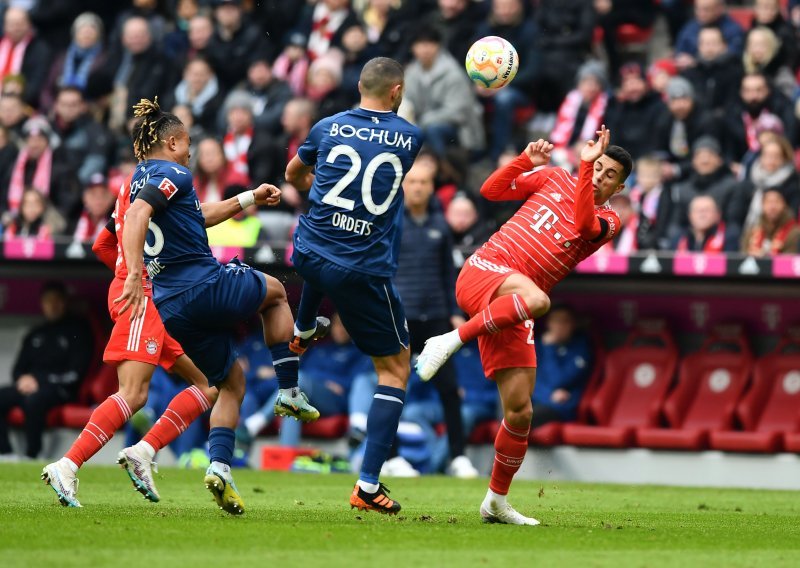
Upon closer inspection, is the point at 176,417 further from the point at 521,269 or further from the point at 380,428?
the point at 521,269

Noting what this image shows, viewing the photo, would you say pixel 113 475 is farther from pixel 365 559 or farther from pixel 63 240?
pixel 365 559

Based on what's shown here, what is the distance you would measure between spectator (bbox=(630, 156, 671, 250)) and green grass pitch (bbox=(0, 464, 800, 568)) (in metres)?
3.50

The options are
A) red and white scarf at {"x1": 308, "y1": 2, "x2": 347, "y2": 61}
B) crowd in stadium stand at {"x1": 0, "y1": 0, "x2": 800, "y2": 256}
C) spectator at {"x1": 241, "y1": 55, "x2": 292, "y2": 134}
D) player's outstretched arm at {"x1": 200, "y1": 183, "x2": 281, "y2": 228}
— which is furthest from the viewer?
red and white scarf at {"x1": 308, "y1": 2, "x2": 347, "y2": 61}

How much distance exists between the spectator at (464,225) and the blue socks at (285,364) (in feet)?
19.6

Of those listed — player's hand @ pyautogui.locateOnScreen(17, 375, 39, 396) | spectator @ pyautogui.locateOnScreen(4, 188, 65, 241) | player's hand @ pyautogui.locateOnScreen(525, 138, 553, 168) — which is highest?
player's hand @ pyautogui.locateOnScreen(525, 138, 553, 168)

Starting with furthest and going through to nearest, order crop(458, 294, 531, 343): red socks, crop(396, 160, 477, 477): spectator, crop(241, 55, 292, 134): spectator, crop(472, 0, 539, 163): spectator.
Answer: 1. crop(472, 0, 539, 163): spectator
2. crop(241, 55, 292, 134): spectator
3. crop(396, 160, 477, 477): spectator
4. crop(458, 294, 531, 343): red socks

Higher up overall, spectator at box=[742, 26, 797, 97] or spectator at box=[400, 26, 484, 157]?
spectator at box=[742, 26, 797, 97]

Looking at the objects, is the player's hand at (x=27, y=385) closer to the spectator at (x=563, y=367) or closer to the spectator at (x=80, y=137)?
the spectator at (x=80, y=137)

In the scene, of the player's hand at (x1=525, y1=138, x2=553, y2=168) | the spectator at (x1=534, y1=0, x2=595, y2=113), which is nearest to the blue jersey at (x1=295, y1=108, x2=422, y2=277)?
the player's hand at (x1=525, y1=138, x2=553, y2=168)

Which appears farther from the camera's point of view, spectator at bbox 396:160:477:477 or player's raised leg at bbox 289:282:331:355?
spectator at bbox 396:160:477:477

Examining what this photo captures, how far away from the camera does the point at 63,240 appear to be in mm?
15578

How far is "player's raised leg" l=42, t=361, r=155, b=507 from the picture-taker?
890 centimetres

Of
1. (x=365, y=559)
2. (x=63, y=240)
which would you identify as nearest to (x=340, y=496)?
(x=365, y=559)

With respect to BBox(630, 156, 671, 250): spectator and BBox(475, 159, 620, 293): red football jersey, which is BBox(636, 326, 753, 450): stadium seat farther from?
BBox(475, 159, 620, 293): red football jersey
